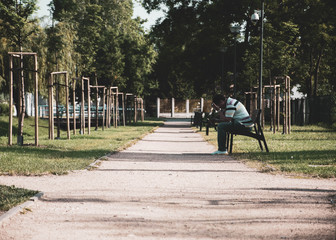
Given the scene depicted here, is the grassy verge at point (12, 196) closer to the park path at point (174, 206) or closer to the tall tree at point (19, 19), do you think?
the park path at point (174, 206)

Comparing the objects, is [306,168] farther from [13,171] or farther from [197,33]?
[197,33]

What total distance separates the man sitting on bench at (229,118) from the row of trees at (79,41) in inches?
254

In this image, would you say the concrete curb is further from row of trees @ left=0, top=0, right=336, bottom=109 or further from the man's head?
row of trees @ left=0, top=0, right=336, bottom=109

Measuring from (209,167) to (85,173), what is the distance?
99.0 inches

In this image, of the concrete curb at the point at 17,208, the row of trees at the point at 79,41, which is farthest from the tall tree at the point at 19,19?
the concrete curb at the point at 17,208

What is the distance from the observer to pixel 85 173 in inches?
352

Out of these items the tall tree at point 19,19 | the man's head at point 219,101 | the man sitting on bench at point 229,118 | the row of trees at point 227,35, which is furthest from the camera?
the row of trees at point 227,35

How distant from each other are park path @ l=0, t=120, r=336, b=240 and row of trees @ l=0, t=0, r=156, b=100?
821 cm

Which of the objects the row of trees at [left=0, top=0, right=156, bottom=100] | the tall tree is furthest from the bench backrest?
the row of trees at [left=0, top=0, right=156, bottom=100]

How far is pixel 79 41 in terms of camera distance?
3388 cm

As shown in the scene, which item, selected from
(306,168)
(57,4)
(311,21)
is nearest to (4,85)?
(57,4)

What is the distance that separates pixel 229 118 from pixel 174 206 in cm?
703

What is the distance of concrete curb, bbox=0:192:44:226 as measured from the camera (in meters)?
5.14

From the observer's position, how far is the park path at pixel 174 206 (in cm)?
475
